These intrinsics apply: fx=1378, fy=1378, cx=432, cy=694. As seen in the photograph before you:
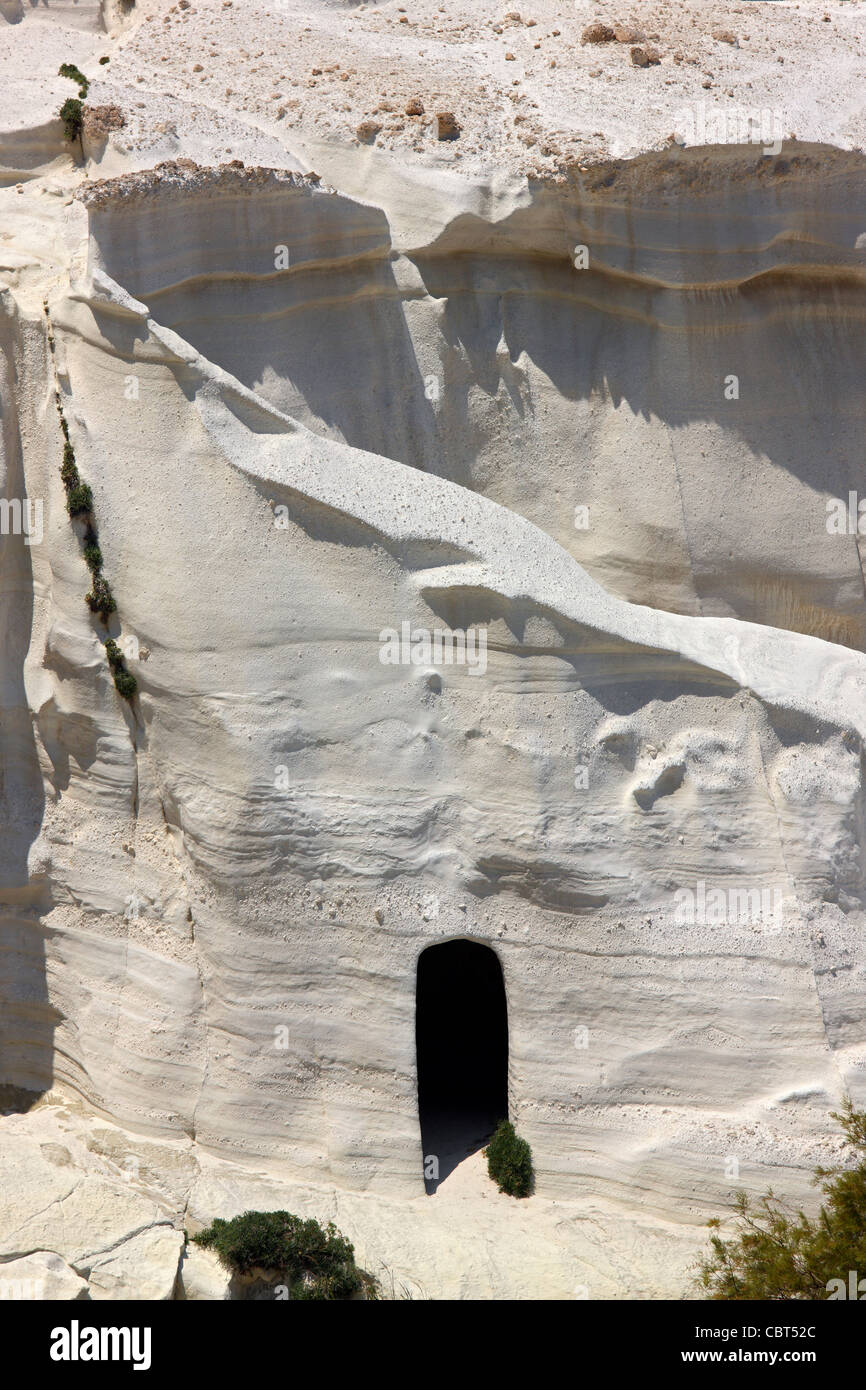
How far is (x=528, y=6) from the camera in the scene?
67.5ft

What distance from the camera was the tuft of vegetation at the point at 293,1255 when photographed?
598 inches

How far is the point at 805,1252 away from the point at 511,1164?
388 cm

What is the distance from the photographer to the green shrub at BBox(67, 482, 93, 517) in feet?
56.0

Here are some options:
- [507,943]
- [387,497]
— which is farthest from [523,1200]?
[387,497]

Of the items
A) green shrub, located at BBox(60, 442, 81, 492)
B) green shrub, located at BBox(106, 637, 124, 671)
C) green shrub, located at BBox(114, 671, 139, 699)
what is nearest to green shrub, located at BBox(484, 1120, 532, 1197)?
green shrub, located at BBox(114, 671, 139, 699)

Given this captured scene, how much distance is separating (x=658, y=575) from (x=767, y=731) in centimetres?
367

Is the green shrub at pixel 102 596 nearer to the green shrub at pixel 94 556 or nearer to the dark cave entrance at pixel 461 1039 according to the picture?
the green shrub at pixel 94 556

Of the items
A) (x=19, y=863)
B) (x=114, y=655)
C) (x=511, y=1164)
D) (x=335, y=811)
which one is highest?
(x=114, y=655)

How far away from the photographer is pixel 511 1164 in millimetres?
16922

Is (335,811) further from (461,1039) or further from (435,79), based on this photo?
(435,79)

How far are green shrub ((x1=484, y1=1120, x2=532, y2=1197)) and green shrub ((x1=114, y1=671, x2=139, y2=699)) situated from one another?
717 centimetres

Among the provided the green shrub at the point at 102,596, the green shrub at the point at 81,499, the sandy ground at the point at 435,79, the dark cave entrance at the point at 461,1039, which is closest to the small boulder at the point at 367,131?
the sandy ground at the point at 435,79

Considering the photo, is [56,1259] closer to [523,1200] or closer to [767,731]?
[523,1200]

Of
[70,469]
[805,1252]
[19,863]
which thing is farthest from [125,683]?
[805,1252]
